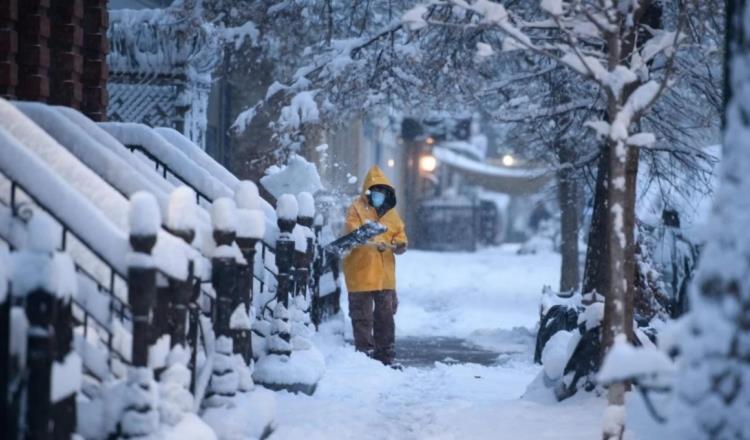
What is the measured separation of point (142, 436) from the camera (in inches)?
171

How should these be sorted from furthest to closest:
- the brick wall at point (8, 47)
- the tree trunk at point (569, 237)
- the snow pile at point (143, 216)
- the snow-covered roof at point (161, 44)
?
1. the tree trunk at point (569, 237)
2. the snow-covered roof at point (161, 44)
3. the brick wall at point (8, 47)
4. the snow pile at point (143, 216)

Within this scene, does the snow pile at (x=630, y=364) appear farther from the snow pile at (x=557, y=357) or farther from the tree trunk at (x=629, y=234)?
the snow pile at (x=557, y=357)

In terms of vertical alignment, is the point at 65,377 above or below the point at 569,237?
below

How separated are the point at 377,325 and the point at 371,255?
0.76 meters

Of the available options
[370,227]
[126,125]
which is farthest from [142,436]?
[370,227]

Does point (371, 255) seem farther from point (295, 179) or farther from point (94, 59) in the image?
point (94, 59)

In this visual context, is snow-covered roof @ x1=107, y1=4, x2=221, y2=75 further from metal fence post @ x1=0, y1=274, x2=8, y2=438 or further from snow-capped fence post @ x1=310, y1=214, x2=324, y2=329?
metal fence post @ x1=0, y1=274, x2=8, y2=438

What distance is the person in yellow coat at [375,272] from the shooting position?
379 inches

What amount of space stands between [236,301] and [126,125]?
2.67 m

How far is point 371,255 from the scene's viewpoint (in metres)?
9.59

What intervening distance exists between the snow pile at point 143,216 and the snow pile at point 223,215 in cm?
107

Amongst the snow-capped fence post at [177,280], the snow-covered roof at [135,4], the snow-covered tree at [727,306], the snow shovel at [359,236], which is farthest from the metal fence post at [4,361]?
the snow-covered roof at [135,4]

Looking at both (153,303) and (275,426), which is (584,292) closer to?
(275,426)

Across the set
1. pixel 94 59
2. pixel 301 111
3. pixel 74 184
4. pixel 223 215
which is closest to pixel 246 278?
pixel 223 215
